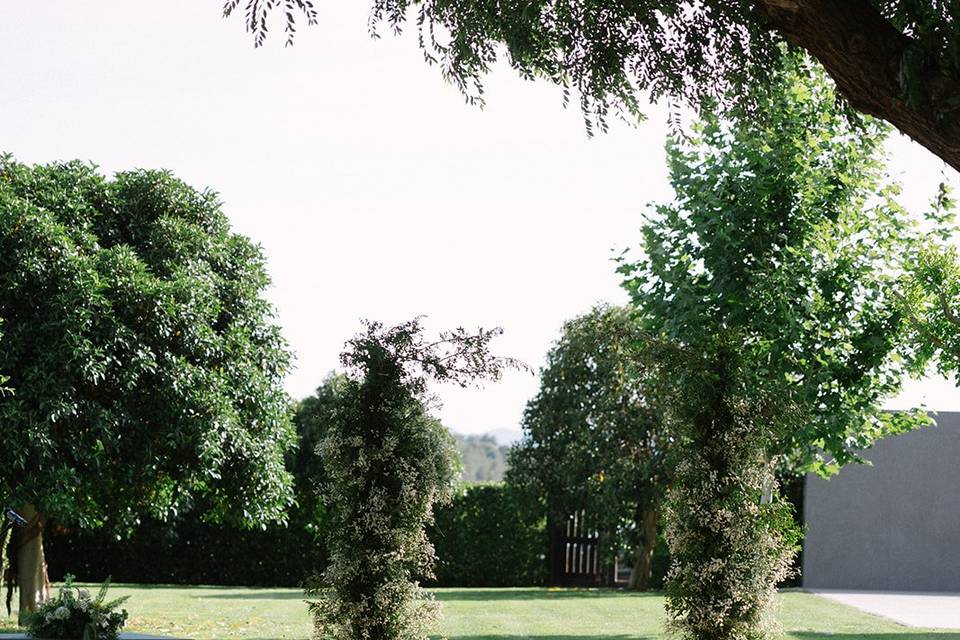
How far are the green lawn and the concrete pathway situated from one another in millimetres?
473

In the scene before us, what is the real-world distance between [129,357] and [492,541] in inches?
452

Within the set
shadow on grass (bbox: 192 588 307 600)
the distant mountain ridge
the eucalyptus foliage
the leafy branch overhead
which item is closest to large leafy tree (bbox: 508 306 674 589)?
shadow on grass (bbox: 192 588 307 600)

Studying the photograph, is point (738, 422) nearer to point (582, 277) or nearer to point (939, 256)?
point (939, 256)

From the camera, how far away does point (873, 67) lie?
518cm

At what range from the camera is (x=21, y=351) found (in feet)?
34.7

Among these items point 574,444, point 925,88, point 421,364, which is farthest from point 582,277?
point 925,88

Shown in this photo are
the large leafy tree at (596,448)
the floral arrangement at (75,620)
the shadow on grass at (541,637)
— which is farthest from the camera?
the large leafy tree at (596,448)

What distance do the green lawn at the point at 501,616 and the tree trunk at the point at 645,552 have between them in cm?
170

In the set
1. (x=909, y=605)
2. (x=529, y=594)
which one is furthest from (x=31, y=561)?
(x=909, y=605)

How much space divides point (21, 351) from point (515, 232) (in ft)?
24.7

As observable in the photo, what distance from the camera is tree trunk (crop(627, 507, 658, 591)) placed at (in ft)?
67.4

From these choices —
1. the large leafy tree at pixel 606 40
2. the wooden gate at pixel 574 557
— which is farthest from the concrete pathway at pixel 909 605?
the large leafy tree at pixel 606 40

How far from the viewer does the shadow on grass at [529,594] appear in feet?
58.7

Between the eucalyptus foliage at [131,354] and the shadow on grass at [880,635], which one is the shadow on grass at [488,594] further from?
the shadow on grass at [880,635]
